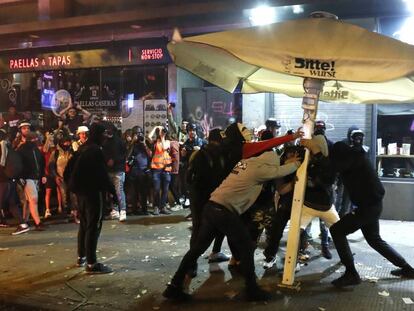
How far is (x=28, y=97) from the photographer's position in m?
14.6

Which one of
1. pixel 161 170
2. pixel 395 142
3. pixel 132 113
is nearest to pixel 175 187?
pixel 161 170

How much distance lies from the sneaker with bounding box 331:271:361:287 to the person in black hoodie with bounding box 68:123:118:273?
2.98 metres

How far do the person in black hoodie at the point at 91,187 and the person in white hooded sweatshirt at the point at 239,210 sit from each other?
1.63m

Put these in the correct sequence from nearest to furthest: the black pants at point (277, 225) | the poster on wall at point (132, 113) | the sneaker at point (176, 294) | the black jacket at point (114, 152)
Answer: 1. the sneaker at point (176, 294)
2. the black pants at point (277, 225)
3. the black jacket at point (114, 152)
4. the poster on wall at point (132, 113)

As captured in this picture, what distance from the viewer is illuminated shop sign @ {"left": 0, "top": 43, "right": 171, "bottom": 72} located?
1274 cm

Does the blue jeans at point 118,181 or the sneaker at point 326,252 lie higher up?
the blue jeans at point 118,181

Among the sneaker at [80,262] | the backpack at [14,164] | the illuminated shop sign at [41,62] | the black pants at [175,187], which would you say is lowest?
the sneaker at [80,262]

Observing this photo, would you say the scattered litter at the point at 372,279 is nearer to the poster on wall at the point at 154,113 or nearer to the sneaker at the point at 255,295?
the sneaker at the point at 255,295

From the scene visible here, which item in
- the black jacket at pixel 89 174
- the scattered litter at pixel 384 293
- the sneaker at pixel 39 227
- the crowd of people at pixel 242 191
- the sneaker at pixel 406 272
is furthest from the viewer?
the sneaker at pixel 39 227

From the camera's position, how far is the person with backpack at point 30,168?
9.17 meters

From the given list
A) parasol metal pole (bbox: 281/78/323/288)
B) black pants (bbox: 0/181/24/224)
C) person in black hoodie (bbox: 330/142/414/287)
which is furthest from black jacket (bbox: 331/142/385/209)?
black pants (bbox: 0/181/24/224)

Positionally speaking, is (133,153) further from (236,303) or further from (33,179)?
(236,303)

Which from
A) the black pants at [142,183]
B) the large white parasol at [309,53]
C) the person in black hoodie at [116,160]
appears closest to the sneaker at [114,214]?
the person in black hoodie at [116,160]

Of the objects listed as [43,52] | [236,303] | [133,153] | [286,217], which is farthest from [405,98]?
[43,52]
